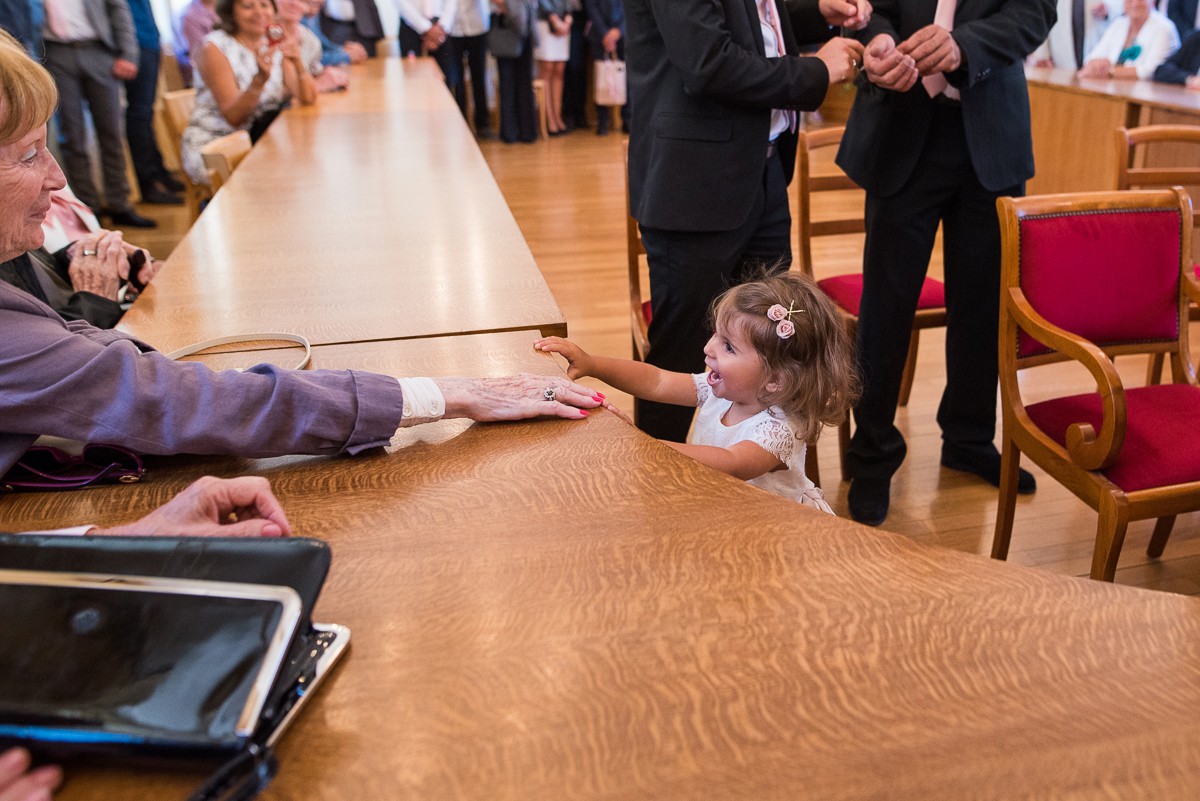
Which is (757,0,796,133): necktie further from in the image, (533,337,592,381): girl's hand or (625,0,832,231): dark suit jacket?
(533,337,592,381): girl's hand

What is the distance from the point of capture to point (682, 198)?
2.15 m

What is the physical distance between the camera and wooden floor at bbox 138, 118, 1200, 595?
2414 mm

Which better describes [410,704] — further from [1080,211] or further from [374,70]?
[374,70]

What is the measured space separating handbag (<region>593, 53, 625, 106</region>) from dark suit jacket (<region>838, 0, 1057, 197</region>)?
631cm

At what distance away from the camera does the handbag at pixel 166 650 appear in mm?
724

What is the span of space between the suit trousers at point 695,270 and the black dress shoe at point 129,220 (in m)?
4.52

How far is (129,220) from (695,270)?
15.6 feet

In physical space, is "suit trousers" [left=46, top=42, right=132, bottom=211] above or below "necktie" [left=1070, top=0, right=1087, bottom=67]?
below

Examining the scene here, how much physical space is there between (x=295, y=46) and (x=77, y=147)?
67.1 inches

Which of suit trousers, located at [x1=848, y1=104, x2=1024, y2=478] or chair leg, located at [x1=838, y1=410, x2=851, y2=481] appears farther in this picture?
chair leg, located at [x1=838, y1=410, x2=851, y2=481]

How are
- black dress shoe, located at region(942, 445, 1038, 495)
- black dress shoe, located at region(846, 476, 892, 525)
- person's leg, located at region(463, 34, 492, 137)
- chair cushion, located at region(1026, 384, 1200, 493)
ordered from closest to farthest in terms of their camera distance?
chair cushion, located at region(1026, 384, 1200, 493)
black dress shoe, located at region(846, 476, 892, 525)
black dress shoe, located at region(942, 445, 1038, 495)
person's leg, located at region(463, 34, 492, 137)

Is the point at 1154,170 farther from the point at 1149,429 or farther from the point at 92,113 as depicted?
the point at 92,113

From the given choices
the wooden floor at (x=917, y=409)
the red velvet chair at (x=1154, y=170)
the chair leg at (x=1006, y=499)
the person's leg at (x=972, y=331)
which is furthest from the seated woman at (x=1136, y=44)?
the chair leg at (x=1006, y=499)

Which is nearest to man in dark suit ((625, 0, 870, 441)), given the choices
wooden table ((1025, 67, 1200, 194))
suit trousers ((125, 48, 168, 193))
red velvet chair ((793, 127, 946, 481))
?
red velvet chair ((793, 127, 946, 481))
